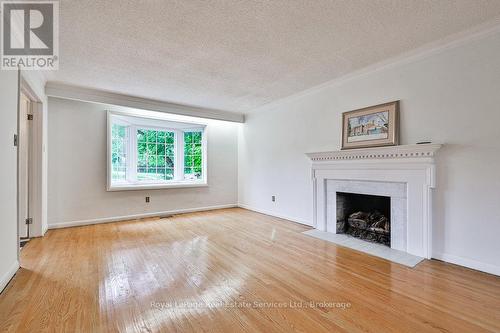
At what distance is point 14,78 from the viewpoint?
223 centimetres

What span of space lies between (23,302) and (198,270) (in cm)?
132

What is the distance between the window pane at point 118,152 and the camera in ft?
15.0

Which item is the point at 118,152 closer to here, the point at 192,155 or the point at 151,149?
the point at 151,149

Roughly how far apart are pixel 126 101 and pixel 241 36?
278cm

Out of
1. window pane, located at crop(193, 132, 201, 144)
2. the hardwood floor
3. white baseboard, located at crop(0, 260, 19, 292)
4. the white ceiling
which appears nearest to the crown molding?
the white ceiling

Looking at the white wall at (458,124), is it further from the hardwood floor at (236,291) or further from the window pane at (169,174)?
the window pane at (169,174)

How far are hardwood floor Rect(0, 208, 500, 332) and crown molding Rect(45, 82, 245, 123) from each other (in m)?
2.24

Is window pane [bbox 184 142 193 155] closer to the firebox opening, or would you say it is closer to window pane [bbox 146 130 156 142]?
window pane [bbox 146 130 156 142]

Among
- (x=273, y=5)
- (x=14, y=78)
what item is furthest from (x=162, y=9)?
(x=14, y=78)

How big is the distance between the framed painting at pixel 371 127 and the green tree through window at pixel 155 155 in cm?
375

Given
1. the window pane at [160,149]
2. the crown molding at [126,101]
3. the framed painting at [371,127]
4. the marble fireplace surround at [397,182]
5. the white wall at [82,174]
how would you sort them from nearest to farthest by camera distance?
the marble fireplace surround at [397,182] → the framed painting at [371,127] → the crown molding at [126,101] → the white wall at [82,174] → the window pane at [160,149]

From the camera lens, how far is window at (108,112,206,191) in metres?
4.60

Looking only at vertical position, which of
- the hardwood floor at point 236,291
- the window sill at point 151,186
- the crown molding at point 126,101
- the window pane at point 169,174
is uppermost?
the crown molding at point 126,101

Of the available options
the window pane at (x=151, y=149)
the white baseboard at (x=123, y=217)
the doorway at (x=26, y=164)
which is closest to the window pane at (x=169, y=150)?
the window pane at (x=151, y=149)
